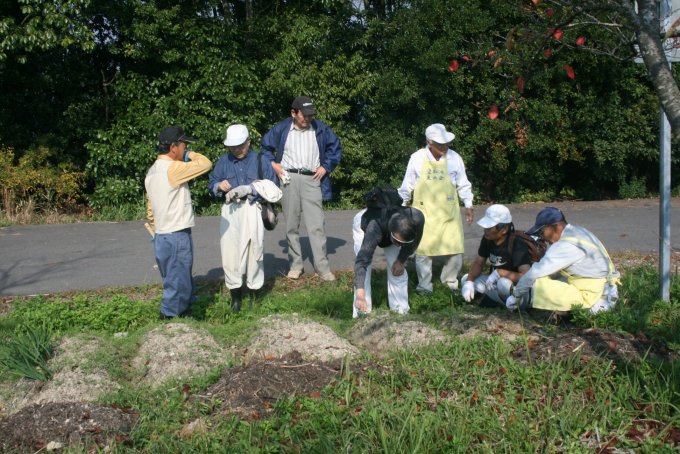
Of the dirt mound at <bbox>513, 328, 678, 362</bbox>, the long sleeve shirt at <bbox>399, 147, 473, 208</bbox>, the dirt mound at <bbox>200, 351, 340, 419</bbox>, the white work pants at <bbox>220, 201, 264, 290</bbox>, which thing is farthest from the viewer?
the long sleeve shirt at <bbox>399, 147, 473, 208</bbox>

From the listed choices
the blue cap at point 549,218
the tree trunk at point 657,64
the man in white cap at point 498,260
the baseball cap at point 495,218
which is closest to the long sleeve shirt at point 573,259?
the blue cap at point 549,218

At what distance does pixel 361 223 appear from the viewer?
673 centimetres

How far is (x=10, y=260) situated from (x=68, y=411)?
6.03 meters

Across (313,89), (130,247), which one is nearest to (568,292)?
(130,247)

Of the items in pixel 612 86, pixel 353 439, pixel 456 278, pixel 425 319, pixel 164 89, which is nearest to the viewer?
pixel 353 439

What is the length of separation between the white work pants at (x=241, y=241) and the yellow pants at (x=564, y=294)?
2.76 meters

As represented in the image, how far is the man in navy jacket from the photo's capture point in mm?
8617

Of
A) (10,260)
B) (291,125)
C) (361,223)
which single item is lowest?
(10,260)

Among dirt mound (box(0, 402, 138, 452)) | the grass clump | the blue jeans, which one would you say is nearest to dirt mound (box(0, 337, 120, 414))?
the grass clump

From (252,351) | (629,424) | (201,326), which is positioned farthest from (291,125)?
(629,424)

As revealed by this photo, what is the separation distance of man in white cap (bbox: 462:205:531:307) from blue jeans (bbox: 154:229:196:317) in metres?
2.61

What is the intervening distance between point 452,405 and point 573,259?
2198mm

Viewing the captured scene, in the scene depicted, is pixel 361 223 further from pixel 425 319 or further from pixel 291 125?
pixel 291 125

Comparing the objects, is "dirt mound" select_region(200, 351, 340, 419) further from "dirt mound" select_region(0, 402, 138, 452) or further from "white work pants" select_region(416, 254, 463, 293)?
"white work pants" select_region(416, 254, 463, 293)
